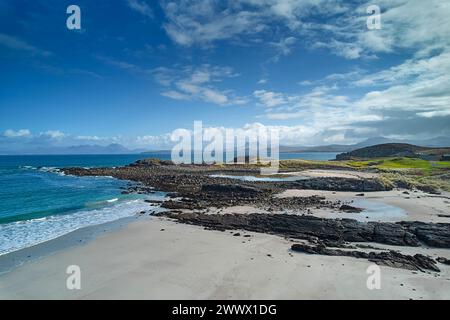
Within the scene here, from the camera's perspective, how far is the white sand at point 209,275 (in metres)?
10.5

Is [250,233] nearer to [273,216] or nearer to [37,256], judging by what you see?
[273,216]

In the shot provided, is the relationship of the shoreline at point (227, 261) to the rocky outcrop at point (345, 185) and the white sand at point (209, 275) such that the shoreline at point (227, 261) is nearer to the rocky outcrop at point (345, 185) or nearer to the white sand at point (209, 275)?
the white sand at point (209, 275)

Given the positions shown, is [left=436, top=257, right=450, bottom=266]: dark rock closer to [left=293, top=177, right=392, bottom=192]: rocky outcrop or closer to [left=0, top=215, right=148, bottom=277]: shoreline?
[left=0, top=215, right=148, bottom=277]: shoreline

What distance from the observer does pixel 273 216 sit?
2114cm

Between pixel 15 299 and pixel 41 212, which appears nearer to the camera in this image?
pixel 15 299

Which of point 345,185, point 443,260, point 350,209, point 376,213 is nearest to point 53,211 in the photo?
point 350,209

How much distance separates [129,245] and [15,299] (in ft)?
20.7

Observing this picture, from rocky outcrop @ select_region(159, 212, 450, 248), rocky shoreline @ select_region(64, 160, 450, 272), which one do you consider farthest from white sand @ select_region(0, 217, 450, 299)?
rocky outcrop @ select_region(159, 212, 450, 248)

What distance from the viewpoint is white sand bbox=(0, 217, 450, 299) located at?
34.3 ft

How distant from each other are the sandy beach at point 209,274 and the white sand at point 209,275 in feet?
0.12

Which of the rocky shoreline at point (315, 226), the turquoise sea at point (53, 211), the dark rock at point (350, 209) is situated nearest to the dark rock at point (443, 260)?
the rocky shoreline at point (315, 226)

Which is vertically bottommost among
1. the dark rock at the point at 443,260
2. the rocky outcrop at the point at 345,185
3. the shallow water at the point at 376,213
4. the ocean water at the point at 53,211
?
the ocean water at the point at 53,211
